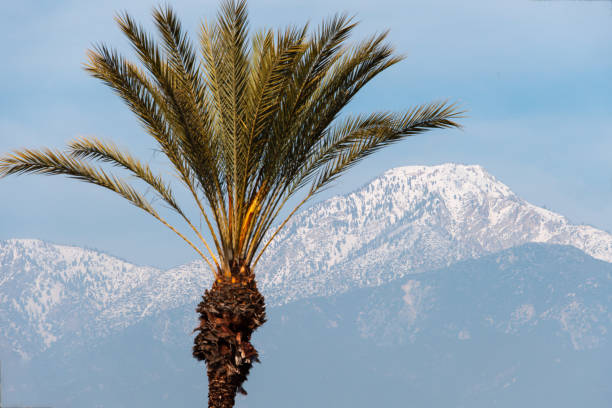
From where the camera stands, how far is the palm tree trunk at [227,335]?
1391cm

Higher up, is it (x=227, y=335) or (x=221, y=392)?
(x=227, y=335)

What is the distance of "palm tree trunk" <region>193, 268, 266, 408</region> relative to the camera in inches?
547

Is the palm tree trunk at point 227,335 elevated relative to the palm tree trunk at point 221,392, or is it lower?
elevated

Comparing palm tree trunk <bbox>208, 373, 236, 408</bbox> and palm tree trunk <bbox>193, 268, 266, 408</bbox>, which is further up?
palm tree trunk <bbox>193, 268, 266, 408</bbox>

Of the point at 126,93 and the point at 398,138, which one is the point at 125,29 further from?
the point at 398,138

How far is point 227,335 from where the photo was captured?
45.5ft

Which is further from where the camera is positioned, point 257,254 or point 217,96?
point 257,254

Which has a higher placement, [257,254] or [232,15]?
[232,15]

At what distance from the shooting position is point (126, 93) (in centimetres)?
1427

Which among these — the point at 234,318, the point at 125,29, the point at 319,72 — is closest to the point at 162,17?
the point at 125,29

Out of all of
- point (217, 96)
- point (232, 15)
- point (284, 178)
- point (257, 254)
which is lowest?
point (257, 254)

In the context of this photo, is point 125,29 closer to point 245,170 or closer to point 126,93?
point 126,93

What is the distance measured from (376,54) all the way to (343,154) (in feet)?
6.30

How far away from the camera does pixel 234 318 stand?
13.9 m
